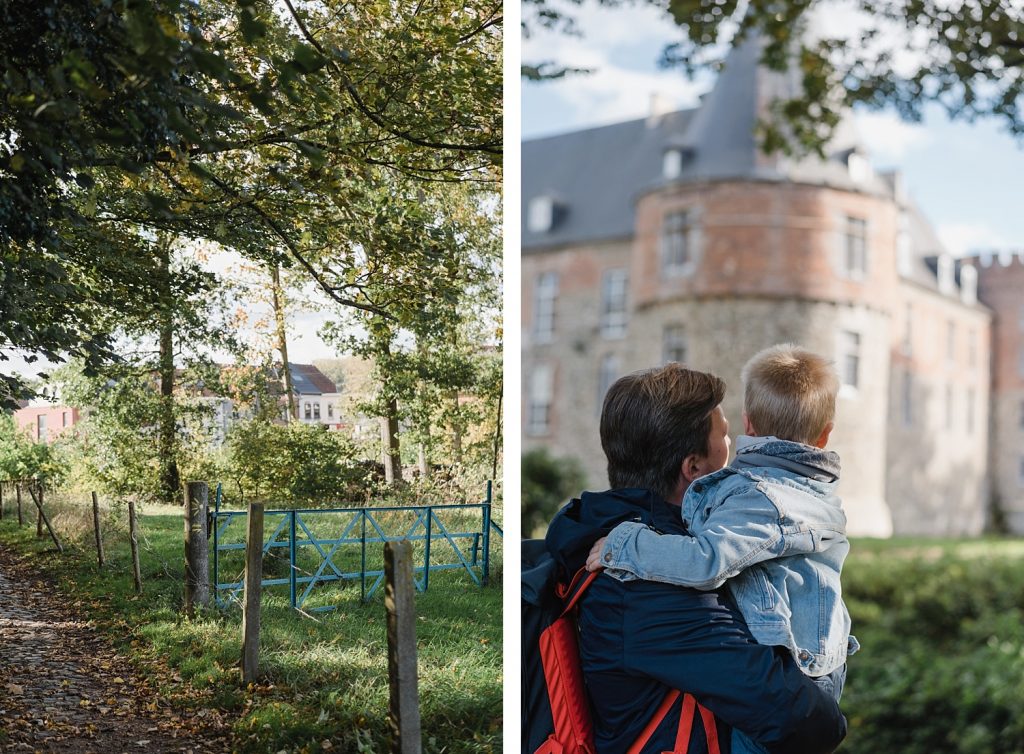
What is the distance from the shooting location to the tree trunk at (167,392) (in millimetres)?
1893

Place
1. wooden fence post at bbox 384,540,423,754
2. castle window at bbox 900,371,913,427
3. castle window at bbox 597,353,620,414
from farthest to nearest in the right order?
castle window at bbox 597,353,620,414 < castle window at bbox 900,371,913,427 < wooden fence post at bbox 384,540,423,754

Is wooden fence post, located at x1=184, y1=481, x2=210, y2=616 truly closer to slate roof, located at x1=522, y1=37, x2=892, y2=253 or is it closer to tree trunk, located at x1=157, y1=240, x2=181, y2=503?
tree trunk, located at x1=157, y1=240, x2=181, y2=503

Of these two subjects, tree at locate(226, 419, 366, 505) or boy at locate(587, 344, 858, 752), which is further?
tree at locate(226, 419, 366, 505)

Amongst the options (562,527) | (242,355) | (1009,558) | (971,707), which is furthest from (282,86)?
(1009,558)

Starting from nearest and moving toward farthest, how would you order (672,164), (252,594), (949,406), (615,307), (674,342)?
(252,594), (949,406), (674,342), (672,164), (615,307)

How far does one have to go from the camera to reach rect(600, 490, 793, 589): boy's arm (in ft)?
4.25

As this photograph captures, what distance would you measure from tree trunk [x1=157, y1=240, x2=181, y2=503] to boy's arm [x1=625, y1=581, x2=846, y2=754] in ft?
3.57

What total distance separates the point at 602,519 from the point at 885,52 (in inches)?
151

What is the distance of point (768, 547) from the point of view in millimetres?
1330

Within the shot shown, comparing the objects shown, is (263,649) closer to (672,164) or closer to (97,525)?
(97,525)

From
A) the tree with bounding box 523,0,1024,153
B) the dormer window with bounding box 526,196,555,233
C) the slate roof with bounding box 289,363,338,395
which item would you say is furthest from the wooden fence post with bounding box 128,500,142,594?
the dormer window with bounding box 526,196,555,233

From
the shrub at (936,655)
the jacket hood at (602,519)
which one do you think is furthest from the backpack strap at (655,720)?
the shrub at (936,655)

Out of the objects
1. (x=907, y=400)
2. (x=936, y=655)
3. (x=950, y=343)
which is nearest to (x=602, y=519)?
(x=936, y=655)

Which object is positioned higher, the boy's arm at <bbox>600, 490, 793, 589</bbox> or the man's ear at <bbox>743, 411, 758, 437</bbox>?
the man's ear at <bbox>743, 411, 758, 437</bbox>
